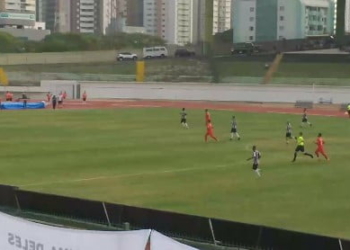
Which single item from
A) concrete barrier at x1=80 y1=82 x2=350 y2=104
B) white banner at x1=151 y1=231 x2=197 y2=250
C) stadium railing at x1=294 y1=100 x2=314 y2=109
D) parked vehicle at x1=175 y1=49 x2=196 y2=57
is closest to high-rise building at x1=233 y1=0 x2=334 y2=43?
parked vehicle at x1=175 y1=49 x2=196 y2=57

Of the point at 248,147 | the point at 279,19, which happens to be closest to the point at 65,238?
the point at 248,147

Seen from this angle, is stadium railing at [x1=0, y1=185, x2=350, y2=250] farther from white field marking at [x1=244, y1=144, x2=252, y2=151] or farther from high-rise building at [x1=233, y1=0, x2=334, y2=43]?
high-rise building at [x1=233, y1=0, x2=334, y2=43]

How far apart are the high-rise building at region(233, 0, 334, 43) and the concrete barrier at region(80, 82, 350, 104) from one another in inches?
1779

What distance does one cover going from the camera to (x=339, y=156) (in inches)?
1227

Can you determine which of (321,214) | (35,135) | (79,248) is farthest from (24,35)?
(79,248)

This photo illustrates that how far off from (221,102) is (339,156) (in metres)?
41.5

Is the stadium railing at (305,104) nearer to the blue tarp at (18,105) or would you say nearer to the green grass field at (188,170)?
the green grass field at (188,170)

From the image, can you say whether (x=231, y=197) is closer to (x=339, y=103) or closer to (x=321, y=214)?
(x=321, y=214)

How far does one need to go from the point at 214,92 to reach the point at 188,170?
4743 cm

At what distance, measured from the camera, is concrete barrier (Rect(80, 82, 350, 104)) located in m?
68.6

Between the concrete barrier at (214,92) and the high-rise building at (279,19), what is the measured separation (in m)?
45.2

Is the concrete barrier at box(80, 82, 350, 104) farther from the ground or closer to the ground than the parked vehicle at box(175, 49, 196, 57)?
closer to the ground

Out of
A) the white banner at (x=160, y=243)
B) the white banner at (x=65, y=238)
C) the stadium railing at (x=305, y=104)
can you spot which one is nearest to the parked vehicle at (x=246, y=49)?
the stadium railing at (x=305, y=104)

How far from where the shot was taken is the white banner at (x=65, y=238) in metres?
6.92
